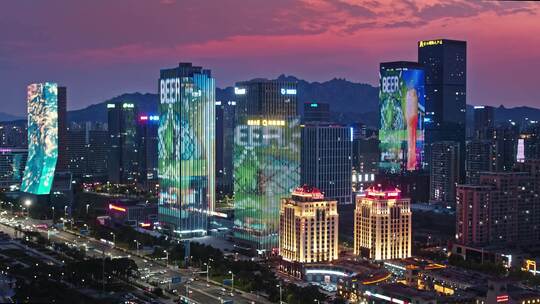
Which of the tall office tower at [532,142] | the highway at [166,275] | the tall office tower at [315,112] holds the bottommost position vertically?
the highway at [166,275]

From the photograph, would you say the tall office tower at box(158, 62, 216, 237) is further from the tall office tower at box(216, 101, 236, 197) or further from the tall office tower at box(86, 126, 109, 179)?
the tall office tower at box(86, 126, 109, 179)

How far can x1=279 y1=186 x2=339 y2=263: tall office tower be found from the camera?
3809 cm

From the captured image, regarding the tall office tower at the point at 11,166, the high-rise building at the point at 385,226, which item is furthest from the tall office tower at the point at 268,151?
the tall office tower at the point at 11,166

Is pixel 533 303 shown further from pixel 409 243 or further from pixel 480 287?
pixel 409 243

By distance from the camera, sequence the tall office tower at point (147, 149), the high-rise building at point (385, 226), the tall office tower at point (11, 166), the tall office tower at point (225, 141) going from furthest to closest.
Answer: the tall office tower at point (147, 149) < the tall office tower at point (225, 141) < the tall office tower at point (11, 166) < the high-rise building at point (385, 226)

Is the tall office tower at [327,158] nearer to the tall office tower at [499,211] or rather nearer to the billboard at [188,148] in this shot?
the billboard at [188,148]

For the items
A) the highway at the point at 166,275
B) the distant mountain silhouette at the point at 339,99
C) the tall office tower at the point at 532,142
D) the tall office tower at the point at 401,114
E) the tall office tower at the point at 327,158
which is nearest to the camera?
the highway at the point at 166,275

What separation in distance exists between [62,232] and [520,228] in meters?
26.6

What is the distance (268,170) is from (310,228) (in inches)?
196

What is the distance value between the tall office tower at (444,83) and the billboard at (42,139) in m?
40.7

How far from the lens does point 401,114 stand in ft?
245

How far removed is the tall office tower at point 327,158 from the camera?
172ft

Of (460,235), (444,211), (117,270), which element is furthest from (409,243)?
(444,211)

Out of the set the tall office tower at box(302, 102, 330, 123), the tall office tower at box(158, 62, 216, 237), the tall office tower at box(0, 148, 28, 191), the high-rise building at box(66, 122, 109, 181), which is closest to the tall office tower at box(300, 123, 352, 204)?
the tall office tower at box(158, 62, 216, 237)
